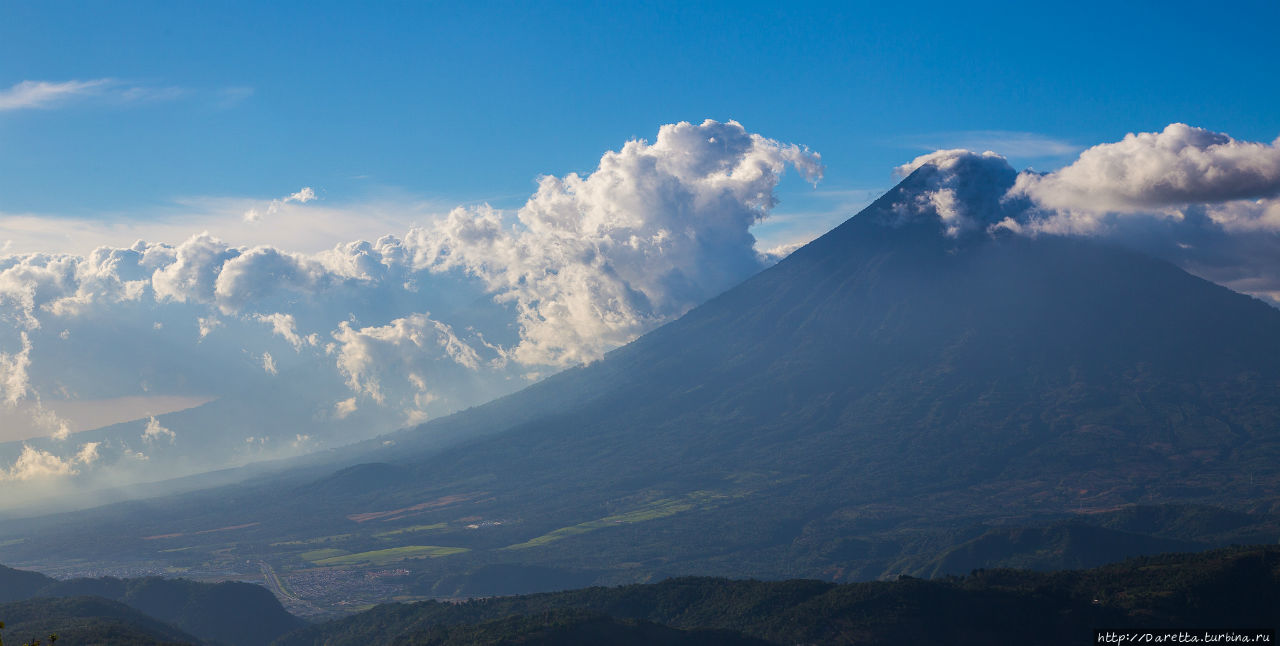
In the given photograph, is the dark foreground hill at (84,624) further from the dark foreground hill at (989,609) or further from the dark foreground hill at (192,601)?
the dark foreground hill at (989,609)

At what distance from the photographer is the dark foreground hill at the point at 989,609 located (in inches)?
3829

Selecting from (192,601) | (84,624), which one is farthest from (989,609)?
(192,601)

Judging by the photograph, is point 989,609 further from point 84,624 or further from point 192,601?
point 192,601

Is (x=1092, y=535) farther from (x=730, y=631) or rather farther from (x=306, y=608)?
(x=306, y=608)

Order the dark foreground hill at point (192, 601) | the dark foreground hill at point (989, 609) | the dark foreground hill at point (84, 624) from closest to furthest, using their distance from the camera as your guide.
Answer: the dark foreground hill at point (989, 609), the dark foreground hill at point (84, 624), the dark foreground hill at point (192, 601)

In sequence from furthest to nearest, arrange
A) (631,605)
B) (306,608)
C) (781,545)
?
(781,545), (306,608), (631,605)

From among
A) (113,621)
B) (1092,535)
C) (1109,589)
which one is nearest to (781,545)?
(1092,535)

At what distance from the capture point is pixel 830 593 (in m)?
111

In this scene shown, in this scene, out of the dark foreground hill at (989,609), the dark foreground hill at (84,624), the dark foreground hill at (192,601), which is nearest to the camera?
the dark foreground hill at (989,609)

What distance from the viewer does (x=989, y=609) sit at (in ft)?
333

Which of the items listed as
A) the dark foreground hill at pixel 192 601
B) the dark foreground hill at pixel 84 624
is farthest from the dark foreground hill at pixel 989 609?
the dark foreground hill at pixel 192 601

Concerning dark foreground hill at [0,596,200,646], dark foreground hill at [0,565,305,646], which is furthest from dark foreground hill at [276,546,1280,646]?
dark foreground hill at [0,565,305,646]

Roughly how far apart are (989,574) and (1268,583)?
27041mm

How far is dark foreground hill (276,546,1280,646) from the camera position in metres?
97.2
